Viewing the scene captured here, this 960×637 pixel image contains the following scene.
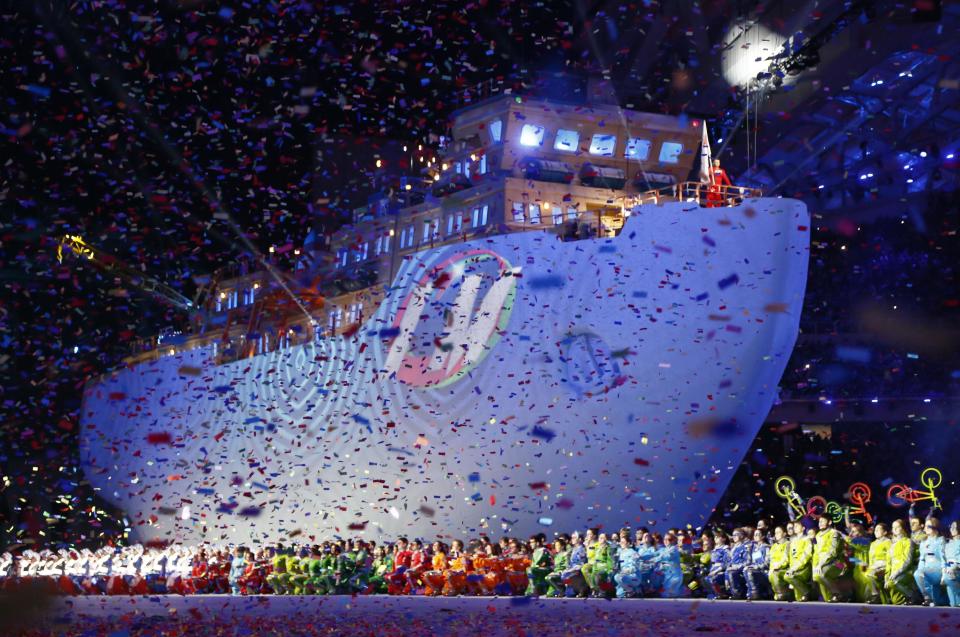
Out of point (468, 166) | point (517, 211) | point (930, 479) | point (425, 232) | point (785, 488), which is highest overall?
point (468, 166)

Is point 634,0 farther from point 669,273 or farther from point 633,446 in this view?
point 633,446

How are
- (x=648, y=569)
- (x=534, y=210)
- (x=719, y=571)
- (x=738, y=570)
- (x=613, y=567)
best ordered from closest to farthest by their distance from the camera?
(x=738, y=570), (x=719, y=571), (x=648, y=569), (x=613, y=567), (x=534, y=210)

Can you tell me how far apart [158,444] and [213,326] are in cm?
593

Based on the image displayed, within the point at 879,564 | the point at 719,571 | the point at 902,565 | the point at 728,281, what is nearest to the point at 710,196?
the point at 728,281

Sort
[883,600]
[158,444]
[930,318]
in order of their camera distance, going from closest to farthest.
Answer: [883,600], [158,444], [930,318]

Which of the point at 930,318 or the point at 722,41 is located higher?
the point at 722,41

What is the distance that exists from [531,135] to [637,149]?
221 centimetres

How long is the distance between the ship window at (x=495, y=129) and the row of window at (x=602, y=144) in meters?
0.45

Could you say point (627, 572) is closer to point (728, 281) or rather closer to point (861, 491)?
point (728, 281)

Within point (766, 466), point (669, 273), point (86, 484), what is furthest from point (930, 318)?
point (86, 484)

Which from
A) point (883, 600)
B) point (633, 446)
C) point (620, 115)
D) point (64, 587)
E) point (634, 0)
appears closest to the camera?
point (883, 600)

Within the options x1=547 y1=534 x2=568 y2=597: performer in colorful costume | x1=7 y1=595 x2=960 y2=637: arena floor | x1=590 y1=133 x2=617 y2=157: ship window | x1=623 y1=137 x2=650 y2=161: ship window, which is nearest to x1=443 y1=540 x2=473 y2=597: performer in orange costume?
x1=7 y1=595 x2=960 y2=637: arena floor

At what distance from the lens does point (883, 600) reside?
1292cm

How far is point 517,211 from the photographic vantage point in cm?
2197
